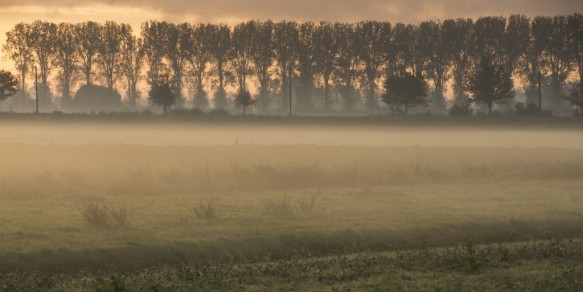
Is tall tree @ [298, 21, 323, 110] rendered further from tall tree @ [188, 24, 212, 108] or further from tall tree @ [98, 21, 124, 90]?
tall tree @ [98, 21, 124, 90]

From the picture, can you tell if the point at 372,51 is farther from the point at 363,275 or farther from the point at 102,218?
the point at 363,275

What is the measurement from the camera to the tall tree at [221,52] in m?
105

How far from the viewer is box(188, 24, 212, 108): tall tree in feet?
348

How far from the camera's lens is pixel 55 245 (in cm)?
2073

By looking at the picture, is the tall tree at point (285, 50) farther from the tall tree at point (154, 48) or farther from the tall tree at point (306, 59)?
the tall tree at point (154, 48)

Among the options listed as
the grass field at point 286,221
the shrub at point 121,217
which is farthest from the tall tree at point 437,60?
the shrub at point 121,217

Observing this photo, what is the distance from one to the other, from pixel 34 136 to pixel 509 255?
55.4 meters

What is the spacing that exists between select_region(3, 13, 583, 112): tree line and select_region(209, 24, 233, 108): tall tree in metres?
0.12

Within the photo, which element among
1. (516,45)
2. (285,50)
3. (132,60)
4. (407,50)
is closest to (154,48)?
(132,60)

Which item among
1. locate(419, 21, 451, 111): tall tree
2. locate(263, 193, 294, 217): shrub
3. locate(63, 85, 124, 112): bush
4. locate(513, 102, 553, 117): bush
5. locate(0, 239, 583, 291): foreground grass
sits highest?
locate(419, 21, 451, 111): tall tree

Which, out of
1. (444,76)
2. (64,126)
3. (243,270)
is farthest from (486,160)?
(444,76)

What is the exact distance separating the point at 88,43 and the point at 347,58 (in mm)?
31526

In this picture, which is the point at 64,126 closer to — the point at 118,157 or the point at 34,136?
the point at 34,136

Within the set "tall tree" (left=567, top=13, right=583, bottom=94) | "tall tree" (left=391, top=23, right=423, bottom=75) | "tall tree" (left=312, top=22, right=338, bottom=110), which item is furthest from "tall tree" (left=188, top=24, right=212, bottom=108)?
"tall tree" (left=567, top=13, right=583, bottom=94)
